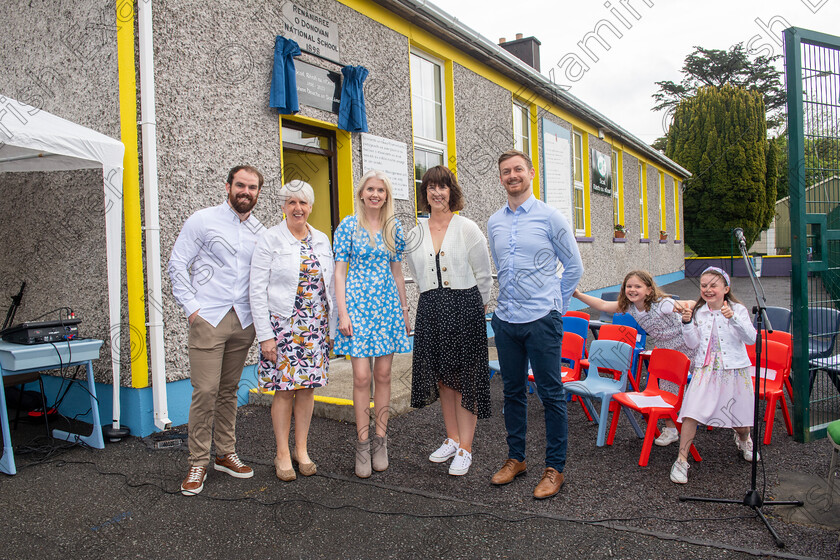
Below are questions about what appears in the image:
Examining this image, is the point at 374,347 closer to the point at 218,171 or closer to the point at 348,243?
the point at 348,243

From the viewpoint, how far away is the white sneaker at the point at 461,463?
3.43 metres

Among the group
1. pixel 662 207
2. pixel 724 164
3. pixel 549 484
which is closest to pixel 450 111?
pixel 549 484

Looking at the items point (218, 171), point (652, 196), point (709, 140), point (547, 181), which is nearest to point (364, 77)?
point (218, 171)

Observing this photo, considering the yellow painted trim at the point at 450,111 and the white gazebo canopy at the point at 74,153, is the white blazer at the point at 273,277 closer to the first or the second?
the white gazebo canopy at the point at 74,153

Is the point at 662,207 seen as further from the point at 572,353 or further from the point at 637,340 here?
the point at 572,353

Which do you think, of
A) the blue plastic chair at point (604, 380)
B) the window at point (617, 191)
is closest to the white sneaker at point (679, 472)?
the blue plastic chair at point (604, 380)

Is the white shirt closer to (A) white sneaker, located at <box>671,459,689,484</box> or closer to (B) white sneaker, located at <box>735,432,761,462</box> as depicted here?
(A) white sneaker, located at <box>671,459,689,484</box>

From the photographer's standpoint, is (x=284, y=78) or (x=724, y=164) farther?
(x=724, y=164)

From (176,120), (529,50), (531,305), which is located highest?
(529,50)

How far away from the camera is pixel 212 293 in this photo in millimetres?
3297

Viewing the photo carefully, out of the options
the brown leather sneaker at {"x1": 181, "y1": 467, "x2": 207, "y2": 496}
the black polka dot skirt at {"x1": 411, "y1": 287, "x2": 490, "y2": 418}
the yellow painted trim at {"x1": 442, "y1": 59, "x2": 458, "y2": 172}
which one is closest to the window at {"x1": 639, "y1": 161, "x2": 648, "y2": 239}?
the yellow painted trim at {"x1": 442, "y1": 59, "x2": 458, "y2": 172}

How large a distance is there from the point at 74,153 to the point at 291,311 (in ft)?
Result: 6.38

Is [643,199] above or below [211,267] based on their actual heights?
above

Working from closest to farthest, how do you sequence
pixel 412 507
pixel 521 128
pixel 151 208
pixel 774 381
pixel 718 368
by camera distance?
pixel 412 507 → pixel 718 368 → pixel 774 381 → pixel 151 208 → pixel 521 128
